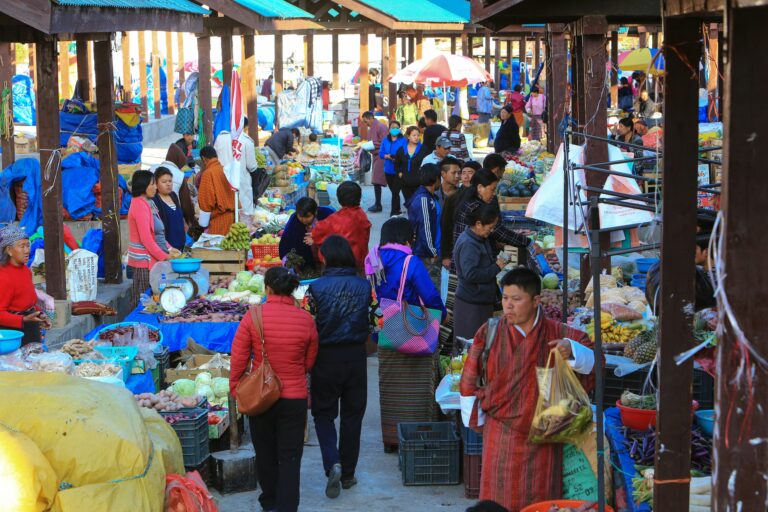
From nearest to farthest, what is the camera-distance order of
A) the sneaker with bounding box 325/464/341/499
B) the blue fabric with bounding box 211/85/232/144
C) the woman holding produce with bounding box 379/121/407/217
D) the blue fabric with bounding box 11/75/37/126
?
the sneaker with bounding box 325/464/341/499, the blue fabric with bounding box 211/85/232/144, the woman holding produce with bounding box 379/121/407/217, the blue fabric with bounding box 11/75/37/126

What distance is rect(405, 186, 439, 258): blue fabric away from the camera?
1032 centimetres

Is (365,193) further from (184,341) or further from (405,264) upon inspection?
(405,264)

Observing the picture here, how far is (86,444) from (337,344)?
6.90 feet

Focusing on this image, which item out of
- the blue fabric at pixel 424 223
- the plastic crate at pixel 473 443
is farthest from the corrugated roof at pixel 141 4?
the plastic crate at pixel 473 443

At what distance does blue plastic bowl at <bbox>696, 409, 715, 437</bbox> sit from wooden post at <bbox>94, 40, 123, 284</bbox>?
7946mm

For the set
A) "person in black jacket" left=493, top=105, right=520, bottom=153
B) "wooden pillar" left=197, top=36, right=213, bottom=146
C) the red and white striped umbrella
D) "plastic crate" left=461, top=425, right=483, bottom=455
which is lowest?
"plastic crate" left=461, top=425, right=483, bottom=455

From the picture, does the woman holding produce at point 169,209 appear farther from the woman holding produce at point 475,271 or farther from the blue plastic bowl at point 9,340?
the woman holding produce at point 475,271

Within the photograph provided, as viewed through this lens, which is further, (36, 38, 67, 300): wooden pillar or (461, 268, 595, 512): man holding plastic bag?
(36, 38, 67, 300): wooden pillar

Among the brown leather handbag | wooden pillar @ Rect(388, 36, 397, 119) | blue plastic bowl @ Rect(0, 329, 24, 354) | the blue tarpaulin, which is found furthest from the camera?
wooden pillar @ Rect(388, 36, 397, 119)

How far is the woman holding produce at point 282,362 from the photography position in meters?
6.33

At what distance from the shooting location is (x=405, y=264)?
770 cm

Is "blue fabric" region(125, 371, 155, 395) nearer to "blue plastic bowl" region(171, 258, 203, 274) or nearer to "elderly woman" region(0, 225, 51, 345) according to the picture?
"elderly woman" region(0, 225, 51, 345)

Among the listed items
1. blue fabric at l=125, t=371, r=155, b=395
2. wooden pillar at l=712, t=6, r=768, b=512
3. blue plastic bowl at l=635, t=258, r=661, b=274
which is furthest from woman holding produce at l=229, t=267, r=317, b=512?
blue plastic bowl at l=635, t=258, r=661, b=274

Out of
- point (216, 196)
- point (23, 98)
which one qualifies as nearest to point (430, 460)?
point (216, 196)
